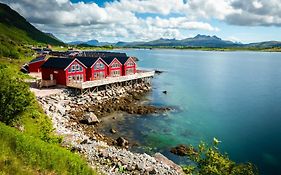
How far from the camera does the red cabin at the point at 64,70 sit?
177 ft

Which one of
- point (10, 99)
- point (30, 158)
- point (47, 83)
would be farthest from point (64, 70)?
point (30, 158)

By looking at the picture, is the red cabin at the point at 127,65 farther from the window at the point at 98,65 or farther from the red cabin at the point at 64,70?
the red cabin at the point at 64,70

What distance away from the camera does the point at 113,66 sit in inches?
2603

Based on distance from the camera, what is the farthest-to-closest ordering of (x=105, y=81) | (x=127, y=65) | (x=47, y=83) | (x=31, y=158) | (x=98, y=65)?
(x=127, y=65) → (x=98, y=65) → (x=105, y=81) → (x=47, y=83) → (x=31, y=158)

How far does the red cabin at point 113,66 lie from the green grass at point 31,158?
47301mm

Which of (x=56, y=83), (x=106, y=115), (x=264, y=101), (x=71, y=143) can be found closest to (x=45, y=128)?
(x=71, y=143)

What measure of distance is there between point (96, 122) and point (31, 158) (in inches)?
1005

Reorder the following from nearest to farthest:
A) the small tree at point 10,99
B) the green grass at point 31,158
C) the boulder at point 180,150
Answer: the green grass at point 31,158 < the small tree at point 10,99 < the boulder at point 180,150

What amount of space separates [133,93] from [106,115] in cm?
1667

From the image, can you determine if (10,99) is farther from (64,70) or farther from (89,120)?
(64,70)

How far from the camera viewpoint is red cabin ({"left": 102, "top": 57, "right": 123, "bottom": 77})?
65012 mm

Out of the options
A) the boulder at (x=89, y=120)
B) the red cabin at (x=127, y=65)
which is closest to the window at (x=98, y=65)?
the red cabin at (x=127, y=65)

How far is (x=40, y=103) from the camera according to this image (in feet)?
138

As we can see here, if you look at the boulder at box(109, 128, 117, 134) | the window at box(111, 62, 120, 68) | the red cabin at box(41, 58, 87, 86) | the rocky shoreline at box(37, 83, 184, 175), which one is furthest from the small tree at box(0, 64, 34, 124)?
the window at box(111, 62, 120, 68)
